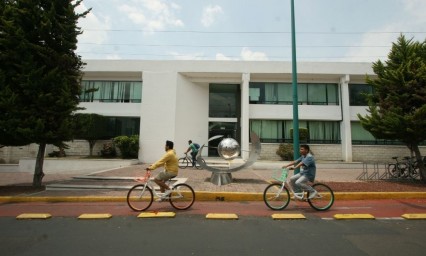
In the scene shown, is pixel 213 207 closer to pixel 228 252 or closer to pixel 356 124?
pixel 228 252

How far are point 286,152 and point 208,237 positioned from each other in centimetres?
1639

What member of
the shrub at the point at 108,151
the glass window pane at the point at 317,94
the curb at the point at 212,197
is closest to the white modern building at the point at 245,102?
the glass window pane at the point at 317,94

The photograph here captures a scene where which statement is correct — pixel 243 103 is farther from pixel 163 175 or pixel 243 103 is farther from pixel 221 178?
pixel 163 175

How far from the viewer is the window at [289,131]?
73.4 feet

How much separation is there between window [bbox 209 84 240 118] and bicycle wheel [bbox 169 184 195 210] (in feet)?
56.0

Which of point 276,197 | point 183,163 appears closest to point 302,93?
point 183,163

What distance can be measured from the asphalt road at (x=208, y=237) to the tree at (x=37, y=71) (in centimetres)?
439

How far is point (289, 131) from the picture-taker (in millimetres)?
22266

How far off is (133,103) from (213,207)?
16480 mm

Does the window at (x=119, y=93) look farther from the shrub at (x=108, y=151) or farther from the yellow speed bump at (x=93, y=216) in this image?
the yellow speed bump at (x=93, y=216)

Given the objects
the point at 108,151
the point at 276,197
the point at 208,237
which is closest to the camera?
the point at 208,237

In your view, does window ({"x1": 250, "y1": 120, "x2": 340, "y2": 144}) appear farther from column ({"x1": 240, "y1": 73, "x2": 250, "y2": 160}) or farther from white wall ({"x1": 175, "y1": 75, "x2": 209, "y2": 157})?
white wall ({"x1": 175, "y1": 75, "x2": 209, "y2": 157})

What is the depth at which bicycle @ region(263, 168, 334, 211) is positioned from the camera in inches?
296

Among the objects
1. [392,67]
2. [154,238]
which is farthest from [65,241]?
[392,67]
